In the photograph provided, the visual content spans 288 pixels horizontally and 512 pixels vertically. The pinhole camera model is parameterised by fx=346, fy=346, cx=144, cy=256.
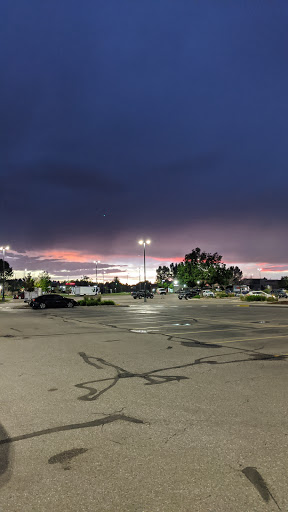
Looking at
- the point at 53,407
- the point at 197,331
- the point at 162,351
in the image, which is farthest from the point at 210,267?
the point at 53,407

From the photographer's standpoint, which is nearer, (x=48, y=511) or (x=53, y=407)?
(x=48, y=511)

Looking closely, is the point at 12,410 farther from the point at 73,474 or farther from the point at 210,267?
the point at 210,267

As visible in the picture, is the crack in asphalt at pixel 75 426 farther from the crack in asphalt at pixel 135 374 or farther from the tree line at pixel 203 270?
the tree line at pixel 203 270

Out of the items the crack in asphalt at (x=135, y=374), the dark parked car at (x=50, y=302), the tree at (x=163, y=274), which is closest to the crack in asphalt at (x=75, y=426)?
the crack in asphalt at (x=135, y=374)

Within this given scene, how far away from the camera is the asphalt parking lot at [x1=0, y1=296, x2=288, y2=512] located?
3.07 m

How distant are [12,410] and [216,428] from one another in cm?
299

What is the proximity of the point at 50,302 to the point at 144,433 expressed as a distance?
30.7 metres

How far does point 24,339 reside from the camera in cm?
1253

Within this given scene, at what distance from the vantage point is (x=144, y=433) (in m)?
4.31

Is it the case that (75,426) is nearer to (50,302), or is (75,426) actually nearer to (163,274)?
(50,302)

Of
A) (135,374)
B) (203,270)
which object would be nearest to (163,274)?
(203,270)

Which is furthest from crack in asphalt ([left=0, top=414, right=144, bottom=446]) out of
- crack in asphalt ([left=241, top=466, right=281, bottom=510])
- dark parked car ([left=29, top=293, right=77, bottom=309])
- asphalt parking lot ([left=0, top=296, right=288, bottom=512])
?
dark parked car ([left=29, top=293, right=77, bottom=309])

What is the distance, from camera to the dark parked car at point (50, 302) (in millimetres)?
32844

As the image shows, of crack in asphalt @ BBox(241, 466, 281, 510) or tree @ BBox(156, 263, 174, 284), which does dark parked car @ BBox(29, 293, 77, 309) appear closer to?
crack in asphalt @ BBox(241, 466, 281, 510)
